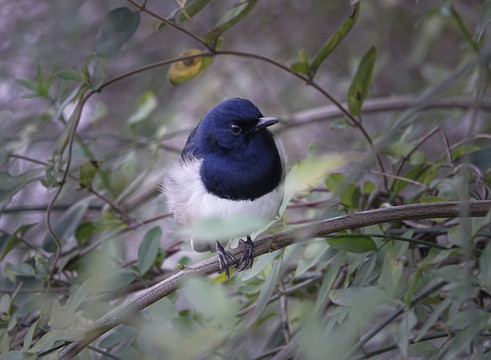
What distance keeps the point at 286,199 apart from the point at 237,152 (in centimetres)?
66

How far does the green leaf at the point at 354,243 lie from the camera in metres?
1.33

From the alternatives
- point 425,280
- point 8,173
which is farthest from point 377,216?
point 8,173

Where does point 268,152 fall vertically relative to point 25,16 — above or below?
below

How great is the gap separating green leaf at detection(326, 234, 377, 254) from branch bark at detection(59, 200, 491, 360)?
105 millimetres

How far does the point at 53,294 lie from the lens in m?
1.76

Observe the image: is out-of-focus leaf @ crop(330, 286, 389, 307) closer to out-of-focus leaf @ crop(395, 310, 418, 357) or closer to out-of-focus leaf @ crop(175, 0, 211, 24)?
out-of-focus leaf @ crop(395, 310, 418, 357)

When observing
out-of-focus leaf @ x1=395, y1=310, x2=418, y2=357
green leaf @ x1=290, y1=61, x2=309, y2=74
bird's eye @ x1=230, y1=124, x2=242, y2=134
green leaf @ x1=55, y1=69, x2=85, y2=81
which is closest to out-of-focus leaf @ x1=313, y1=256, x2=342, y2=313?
out-of-focus leaf @ x1=395, y1=310, x2=418, y2=357

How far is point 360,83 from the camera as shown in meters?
1.74

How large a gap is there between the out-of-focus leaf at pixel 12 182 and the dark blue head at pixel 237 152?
488mm

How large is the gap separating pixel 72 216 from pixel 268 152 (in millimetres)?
652

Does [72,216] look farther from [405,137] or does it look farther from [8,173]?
[405,137]

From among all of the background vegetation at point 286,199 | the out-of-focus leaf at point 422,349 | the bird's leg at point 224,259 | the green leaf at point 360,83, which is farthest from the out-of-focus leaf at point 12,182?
the out-of-focus leaf at point 422,349

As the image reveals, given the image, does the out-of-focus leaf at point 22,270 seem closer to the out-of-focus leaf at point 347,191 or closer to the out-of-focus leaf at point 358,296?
the out-of-focus leaf at point 347,191

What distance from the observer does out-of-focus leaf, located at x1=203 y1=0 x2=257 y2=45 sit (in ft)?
5.49
